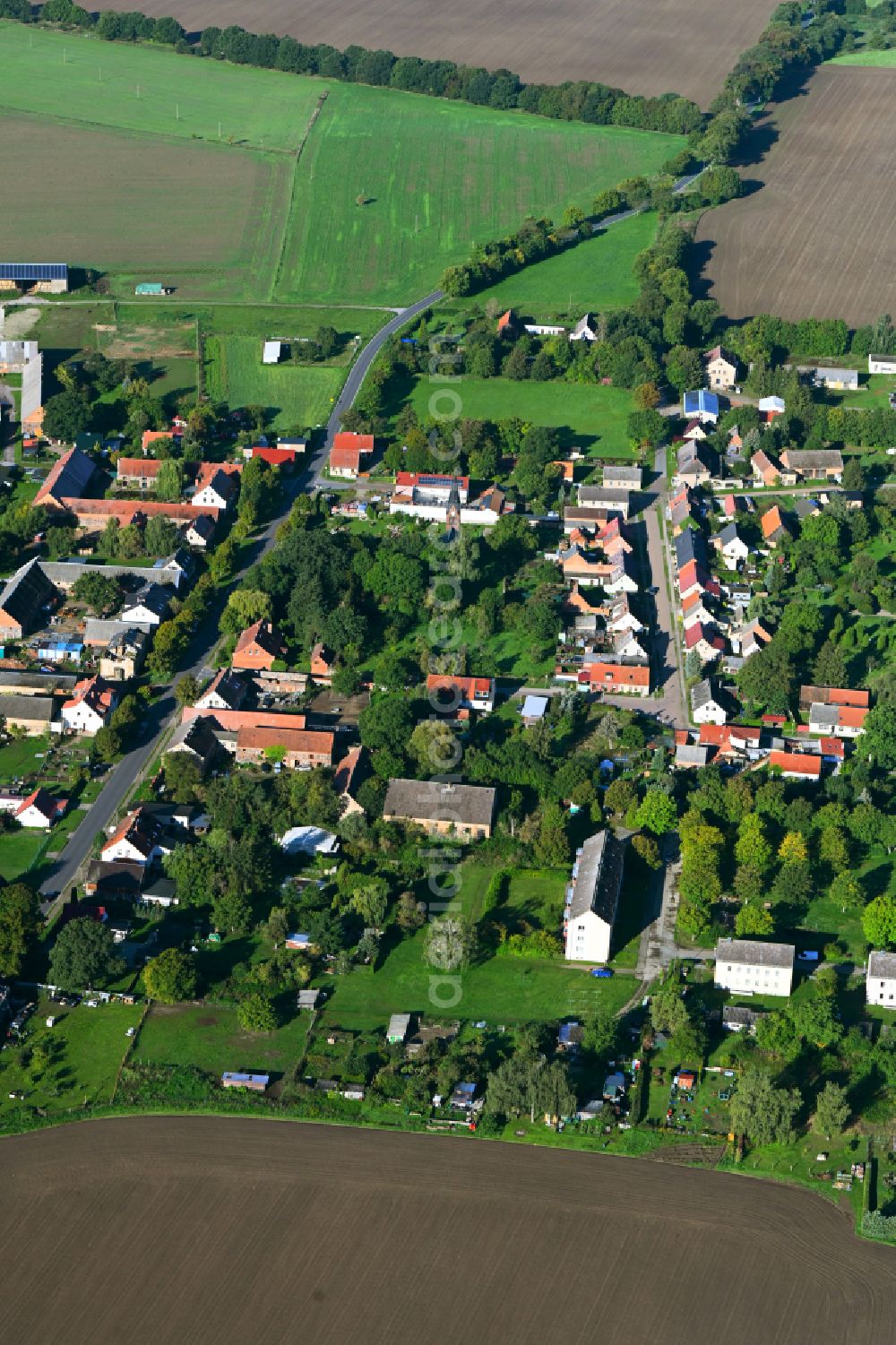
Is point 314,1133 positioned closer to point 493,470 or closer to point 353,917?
point 353,917

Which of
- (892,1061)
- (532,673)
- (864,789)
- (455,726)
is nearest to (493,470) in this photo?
(532,673)

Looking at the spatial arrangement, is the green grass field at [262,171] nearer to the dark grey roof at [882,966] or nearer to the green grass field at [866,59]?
the green grass field at [866,59]

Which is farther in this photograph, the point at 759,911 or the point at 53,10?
the point at 53,10

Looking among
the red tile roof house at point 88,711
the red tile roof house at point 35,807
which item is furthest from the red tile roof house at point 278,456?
the red tile roof house at point 35,807

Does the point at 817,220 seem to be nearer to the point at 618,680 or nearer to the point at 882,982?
the point at 618,680

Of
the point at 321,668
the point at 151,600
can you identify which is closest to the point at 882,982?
the point at 321,668

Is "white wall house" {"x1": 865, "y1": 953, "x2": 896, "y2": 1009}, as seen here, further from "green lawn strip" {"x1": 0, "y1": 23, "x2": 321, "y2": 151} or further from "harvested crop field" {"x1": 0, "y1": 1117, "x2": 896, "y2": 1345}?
"green lawn strip" {"x1": 0, "y1": 23, "x2": 321, "y2": 151}

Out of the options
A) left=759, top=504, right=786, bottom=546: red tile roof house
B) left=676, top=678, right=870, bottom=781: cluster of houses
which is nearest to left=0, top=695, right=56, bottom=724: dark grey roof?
left=676, top=678, right=870, bottom=781: cluster of houses

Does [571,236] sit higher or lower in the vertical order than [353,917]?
higher
